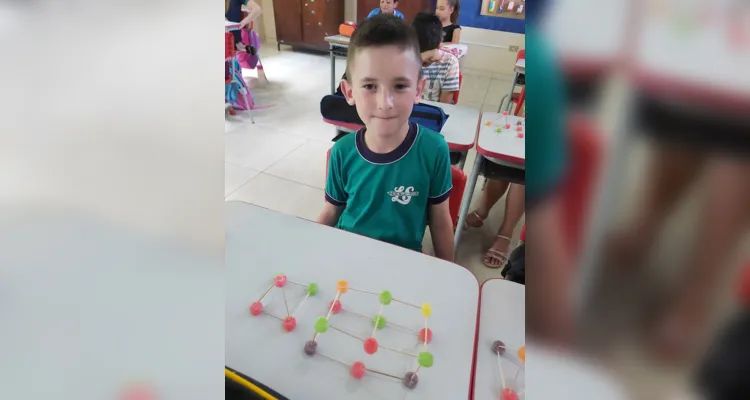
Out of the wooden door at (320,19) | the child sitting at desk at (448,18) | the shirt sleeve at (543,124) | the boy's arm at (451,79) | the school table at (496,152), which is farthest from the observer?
the wooden door at (320,19)

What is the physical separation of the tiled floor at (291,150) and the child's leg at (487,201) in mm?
53

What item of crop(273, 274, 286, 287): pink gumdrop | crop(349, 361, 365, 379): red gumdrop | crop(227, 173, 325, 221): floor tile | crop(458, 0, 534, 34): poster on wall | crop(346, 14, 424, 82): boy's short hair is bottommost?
crop(227, 173, 325, 221): floor tile

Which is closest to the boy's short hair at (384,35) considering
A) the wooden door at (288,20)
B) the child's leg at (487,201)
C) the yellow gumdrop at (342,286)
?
the yellow gumdrop at (342,286)

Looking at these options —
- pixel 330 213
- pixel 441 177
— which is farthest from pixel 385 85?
pixel 330 213

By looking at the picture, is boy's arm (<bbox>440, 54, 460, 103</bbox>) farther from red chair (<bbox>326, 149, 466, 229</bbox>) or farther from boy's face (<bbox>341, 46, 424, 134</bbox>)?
boy's face (<bbox>341, 46, 424, 134</bbox>)

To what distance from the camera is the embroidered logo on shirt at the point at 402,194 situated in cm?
117

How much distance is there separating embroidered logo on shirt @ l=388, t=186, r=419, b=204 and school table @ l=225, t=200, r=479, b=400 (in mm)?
278

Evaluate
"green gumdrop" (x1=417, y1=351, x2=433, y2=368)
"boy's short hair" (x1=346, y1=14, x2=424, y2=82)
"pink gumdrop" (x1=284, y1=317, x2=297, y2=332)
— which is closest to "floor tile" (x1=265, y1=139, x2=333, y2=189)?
"boy's short hair" (x1=346, y1=14, x2=424, y2=82)

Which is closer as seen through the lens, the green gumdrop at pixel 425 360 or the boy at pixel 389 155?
the green gumdrop at pixel 425 360

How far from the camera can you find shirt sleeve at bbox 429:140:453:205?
3.82ft

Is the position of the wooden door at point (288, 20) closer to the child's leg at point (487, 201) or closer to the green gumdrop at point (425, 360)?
the child's leg at point (487, 201)

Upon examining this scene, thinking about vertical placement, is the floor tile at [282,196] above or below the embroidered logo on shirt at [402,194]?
below

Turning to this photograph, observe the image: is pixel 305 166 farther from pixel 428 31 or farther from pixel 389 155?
pixel 389 155

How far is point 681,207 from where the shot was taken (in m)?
0.09
